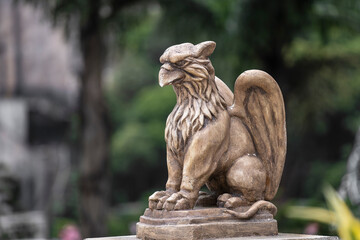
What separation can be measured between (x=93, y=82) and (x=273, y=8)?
2.70 meters

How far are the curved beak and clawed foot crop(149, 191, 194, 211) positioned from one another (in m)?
0.62

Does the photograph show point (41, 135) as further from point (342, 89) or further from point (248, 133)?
point (248, 133)

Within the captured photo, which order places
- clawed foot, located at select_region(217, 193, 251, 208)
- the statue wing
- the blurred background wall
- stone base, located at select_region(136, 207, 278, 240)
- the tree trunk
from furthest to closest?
the blurred background wall, the tree trunk, the statue wing, clawed foot, located at select_region(217, 193, 251, 208), stone base, located at select_region(136, 207, 278, 240)

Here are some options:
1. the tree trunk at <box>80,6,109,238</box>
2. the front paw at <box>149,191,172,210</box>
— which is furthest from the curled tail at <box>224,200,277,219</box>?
the tree trunk at <box>80,6,109,238</box>

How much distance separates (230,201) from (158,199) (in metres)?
0.40

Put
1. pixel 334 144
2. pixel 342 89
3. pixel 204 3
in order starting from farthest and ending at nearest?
pixel 334 144 < pixel 342 89 < pixel 204 3

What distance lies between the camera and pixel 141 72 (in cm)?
2258

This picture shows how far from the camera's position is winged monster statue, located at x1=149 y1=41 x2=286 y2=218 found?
364 centimetres

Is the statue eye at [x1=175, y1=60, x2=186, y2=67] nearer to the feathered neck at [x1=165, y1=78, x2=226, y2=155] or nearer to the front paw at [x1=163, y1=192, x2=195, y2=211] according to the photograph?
the feathered neck at [x1=165, y1=78, x2=226, y2=155]

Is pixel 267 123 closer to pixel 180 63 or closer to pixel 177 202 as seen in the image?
pixel 180 63

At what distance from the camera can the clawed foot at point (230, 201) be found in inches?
144

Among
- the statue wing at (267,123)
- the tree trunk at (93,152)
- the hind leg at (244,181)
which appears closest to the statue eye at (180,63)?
the statue wing at (267,123)

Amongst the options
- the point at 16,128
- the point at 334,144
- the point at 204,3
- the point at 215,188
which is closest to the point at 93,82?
the point at 204,3

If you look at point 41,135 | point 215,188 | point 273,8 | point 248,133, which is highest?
point 273,8
